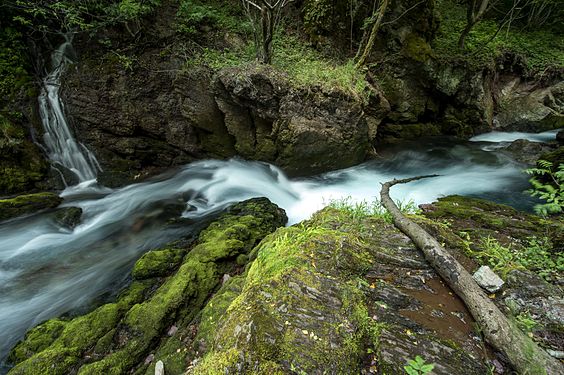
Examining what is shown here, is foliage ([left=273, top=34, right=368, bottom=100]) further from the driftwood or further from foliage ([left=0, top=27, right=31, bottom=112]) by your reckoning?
foliage ([left=0, top=27, right=31, bottom=112])

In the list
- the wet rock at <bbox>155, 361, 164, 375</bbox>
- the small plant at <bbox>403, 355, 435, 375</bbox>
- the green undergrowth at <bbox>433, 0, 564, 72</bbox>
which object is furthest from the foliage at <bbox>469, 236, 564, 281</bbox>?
the green undergrowth at <bbox>433, 0, 564, 72</bbox>

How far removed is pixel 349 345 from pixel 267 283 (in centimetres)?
→ 69

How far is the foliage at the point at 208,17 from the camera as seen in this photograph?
9.38 m

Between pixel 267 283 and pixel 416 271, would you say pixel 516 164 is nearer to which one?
pixel 416 271

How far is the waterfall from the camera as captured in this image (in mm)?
8307

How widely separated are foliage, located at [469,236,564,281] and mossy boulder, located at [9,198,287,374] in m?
3.20

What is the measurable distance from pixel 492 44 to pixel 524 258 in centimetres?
1413

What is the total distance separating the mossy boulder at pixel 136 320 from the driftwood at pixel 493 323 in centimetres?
262

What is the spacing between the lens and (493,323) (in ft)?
6.61

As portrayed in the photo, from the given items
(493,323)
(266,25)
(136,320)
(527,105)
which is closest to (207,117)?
(266,25)

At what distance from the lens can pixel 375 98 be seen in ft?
30.9

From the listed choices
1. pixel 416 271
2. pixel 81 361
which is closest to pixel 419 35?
pixel 416 271

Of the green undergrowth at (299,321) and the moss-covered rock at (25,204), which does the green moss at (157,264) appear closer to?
the green undergrowth at (299,321)

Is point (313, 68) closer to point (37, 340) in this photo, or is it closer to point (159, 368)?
point (159, 368)
